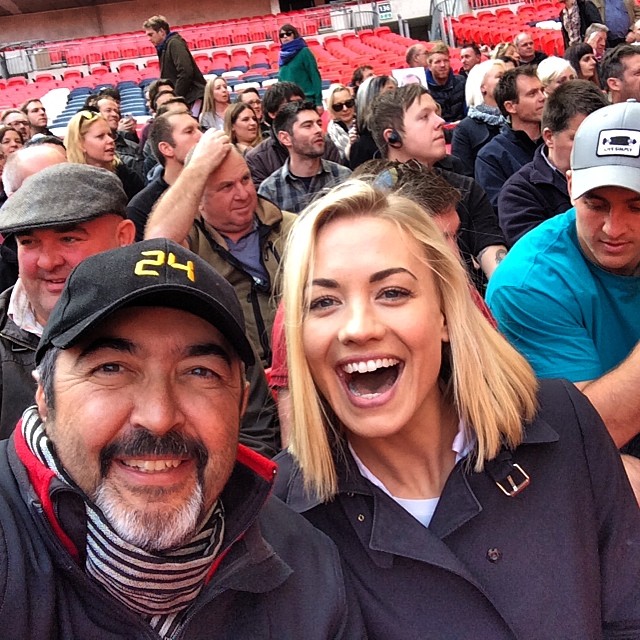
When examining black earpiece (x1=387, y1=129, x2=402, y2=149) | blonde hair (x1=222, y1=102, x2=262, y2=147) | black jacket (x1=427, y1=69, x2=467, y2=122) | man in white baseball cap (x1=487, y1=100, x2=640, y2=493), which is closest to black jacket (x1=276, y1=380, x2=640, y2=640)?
man in white baseball cap (x1=487, y1=100, x2=640, y2=493)

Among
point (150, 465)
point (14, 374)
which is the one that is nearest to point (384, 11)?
point (14, 374)

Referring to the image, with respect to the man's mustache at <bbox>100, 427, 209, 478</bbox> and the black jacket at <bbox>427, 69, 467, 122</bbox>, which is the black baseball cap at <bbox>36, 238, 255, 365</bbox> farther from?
the black jacket at <bbox>427, 69, 467, 122</bbox>

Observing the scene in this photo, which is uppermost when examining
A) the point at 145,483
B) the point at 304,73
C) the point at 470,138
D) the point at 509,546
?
the point at 145,483

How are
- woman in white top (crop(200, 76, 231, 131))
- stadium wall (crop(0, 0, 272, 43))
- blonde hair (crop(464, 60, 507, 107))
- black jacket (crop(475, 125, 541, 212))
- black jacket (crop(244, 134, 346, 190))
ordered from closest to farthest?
1. black jacket (crop(475, 125, 541, 212))
2. black jacket (crop(244, 134, 346, 190))
3. blonde hair (crop(464, 60, 507, 107))
4. woman in white top (crop(200, 76, 231, 131))
5. stadium wall (crop(0, 0, 272, 43))

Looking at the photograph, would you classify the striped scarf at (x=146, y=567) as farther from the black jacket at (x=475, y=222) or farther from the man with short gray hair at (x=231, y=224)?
the black jacket at (x=475, y=222)

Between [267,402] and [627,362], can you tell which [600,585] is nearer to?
[627,362]

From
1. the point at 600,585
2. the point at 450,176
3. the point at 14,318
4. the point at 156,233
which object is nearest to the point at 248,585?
Result: the point at 600,585

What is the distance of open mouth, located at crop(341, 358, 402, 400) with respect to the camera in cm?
149

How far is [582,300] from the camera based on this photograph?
2037mm

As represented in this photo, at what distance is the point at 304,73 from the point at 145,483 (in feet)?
25.0

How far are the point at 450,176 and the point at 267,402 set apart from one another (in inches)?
67.2

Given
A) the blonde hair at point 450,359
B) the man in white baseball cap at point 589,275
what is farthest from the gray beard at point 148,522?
the man in white baseball cap at point 589,275

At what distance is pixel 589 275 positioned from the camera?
81.1 inches

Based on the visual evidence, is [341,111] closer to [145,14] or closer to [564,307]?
[564,307]
